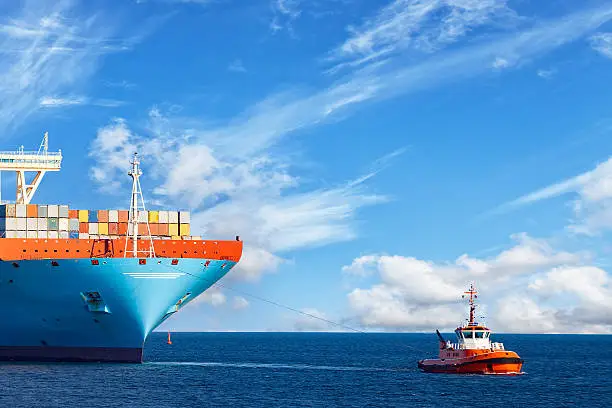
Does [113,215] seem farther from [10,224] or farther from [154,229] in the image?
[10,224]

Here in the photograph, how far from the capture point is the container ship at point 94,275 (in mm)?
59031

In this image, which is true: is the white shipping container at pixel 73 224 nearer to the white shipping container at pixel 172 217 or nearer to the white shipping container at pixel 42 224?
the white shipping container at pixel 42 224

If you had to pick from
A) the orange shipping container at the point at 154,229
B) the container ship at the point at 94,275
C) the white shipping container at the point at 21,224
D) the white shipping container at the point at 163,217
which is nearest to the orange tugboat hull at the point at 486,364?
the container ship at the point at 94,275

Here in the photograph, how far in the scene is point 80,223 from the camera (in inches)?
2466

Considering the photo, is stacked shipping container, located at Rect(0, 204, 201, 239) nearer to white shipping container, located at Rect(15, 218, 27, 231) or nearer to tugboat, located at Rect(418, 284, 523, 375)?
white shipping container, located at Rect(15, 218, 27, 231)

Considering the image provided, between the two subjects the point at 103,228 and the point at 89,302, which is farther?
the point at 103,228

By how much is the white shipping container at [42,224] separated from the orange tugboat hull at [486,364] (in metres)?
29.5

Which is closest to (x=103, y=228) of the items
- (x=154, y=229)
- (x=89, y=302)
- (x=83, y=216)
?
(x=83, y=216)

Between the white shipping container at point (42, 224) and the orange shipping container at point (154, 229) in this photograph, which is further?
the orange shipping container at point (154, 229)

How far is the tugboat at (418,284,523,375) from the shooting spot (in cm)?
5947

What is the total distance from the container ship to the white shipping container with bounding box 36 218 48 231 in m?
0.08

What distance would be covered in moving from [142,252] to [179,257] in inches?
120

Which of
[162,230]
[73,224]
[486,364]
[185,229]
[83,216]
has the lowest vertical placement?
[486,364]

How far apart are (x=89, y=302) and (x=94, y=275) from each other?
2.21 m
